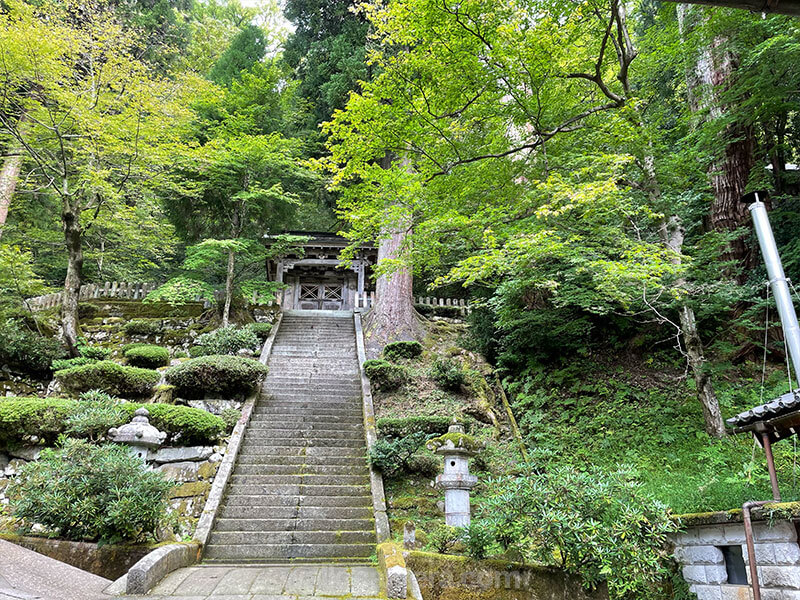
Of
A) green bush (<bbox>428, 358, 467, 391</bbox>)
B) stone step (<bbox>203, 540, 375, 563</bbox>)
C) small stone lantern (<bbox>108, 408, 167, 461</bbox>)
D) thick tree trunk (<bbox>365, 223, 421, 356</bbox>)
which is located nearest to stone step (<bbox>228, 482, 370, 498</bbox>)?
stone step (<bbox>203, 540, 375, 563</bbox>)

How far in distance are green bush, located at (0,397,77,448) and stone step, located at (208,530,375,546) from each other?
317cm

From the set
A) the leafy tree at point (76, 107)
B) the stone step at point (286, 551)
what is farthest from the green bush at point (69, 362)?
the stone step at point (286, 551)

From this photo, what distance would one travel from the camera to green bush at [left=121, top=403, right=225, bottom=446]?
7172 millimetres

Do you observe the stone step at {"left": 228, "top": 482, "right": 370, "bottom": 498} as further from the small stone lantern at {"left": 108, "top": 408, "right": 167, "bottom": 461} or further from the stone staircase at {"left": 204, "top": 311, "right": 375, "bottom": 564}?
the small stone lantern at {"left": 108, "top": 408, "right": 167, "bottom": 461}

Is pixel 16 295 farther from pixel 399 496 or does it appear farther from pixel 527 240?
pixel 527 240

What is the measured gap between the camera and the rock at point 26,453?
695 cm

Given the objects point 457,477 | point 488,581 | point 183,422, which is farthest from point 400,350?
point 488,581

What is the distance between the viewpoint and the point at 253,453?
767cm

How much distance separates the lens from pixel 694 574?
14.2 ft

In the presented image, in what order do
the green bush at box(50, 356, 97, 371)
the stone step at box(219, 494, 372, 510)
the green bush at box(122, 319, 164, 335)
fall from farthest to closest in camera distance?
the green bush at box(122, 319, 164, 335)
the green bush at box(50, 356, 97, 371)
the stone step at box(219, 494, 372, 510)

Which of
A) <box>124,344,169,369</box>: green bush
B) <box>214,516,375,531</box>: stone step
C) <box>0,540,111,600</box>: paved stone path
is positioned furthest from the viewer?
<box>124,344,169,369</box>: green bush

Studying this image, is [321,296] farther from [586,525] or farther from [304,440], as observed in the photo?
[586,525]

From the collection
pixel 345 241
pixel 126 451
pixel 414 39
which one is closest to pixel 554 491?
pixel 126 451

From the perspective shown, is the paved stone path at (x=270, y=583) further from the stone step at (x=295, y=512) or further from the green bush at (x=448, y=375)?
the green bush at (x=448, y=375)
